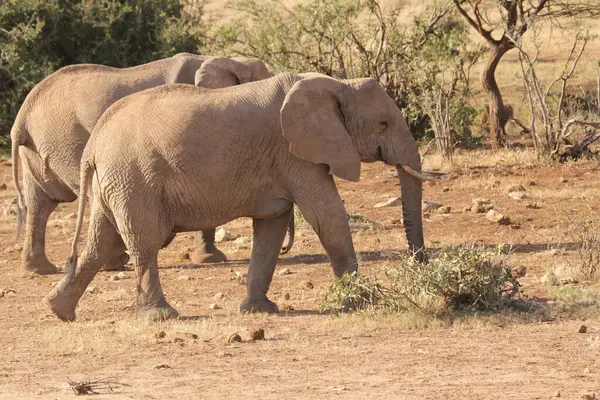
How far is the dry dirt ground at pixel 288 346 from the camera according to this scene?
286 inches

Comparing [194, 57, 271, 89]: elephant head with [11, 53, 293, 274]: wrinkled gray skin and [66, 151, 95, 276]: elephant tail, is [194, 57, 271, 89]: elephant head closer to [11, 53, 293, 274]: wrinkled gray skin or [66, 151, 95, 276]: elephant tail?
[11, 53, 293, 274]: wrinkled gray skin

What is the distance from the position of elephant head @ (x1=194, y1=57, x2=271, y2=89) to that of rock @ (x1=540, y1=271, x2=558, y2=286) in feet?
12.5

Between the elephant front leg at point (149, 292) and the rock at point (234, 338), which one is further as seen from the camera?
the elephant front leg at point (149, 292)

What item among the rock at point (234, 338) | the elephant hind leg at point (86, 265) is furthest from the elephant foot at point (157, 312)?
the rock at point (234, 338)

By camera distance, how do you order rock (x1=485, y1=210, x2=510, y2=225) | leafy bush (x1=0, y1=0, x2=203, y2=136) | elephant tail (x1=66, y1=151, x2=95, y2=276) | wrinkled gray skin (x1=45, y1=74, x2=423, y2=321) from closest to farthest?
wrinkled gray skin (x1=45, y1=74, x2=423, y2=321) < elephant tail (x1=66, y1=151, x2=95, y2=276) < rock (x1=485, y1=210, x2=510, y2=225) < leafy bush (x1=0, y1=0, x2=203, y2=136)

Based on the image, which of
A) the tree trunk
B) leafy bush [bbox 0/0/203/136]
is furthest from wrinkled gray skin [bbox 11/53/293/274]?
leafy bush [bbox 0/0/203/136]

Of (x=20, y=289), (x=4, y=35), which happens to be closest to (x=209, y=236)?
(x=20, y=289)

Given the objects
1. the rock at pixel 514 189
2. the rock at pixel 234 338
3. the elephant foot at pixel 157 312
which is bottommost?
the rock at pixel 234 338

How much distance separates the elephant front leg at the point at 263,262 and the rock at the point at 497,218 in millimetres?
4801

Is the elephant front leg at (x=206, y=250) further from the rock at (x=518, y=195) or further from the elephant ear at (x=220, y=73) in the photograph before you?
the rock at (x=518, y=195)

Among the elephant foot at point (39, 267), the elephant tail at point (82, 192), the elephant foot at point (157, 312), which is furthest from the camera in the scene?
the elephant foot at point (39, 267)

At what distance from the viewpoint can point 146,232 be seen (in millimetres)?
9516

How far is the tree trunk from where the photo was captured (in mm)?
21188

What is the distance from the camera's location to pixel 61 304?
384 inches
